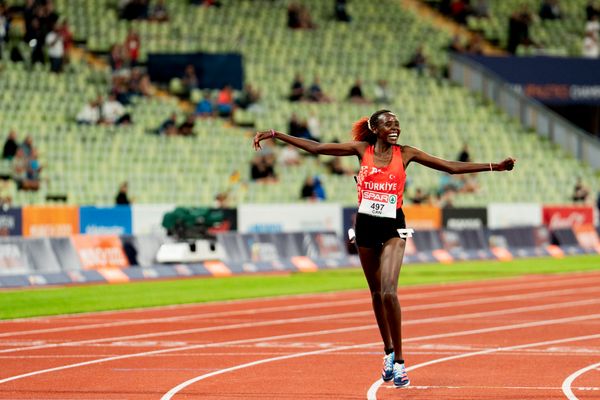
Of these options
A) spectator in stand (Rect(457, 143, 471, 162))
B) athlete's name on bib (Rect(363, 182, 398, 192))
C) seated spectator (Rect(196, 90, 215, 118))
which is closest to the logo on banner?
spectator in stand (Rect(457, 143, 471, 162))

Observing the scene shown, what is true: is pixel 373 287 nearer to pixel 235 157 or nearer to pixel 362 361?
pixel 362 361

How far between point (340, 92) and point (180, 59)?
238 inches

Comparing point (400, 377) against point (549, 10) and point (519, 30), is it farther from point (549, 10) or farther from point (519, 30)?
point (549, 10)

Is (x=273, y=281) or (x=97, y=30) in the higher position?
(x=97, y=30)

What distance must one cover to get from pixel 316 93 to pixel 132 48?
20.5 feet

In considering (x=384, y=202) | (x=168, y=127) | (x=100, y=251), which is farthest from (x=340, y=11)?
(x=384, y=202)

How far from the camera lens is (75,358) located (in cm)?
1305

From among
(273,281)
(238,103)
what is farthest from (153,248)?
(238,103)

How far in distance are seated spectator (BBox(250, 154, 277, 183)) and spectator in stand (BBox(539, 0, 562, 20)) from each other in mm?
19782

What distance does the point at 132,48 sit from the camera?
38812 millimetres

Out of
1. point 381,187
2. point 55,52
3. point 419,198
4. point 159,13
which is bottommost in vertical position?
point 419,198

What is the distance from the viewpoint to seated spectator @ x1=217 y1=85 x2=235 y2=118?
129 ft

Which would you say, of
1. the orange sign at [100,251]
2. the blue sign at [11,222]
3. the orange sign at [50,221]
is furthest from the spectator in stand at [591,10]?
the blue sign at [11,222]

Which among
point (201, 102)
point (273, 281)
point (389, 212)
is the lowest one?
point (273, 281)
